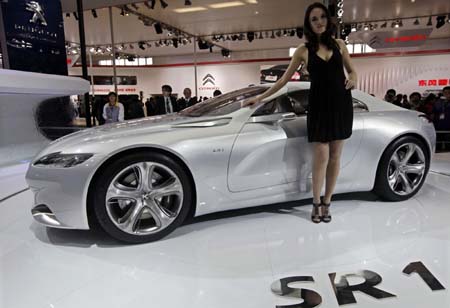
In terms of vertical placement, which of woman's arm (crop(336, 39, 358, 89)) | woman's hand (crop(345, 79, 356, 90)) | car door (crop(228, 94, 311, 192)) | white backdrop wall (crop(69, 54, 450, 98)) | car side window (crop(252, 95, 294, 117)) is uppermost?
white backdrop wall (crop(69, 54, 450, 98))

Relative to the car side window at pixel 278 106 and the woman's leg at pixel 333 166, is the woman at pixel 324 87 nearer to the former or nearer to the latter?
the woman's leg at pixel 333 166

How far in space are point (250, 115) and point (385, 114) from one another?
1.21m

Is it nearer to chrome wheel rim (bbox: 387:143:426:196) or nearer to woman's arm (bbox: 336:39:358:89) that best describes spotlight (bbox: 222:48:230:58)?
chrome wheel rim (bbox: 387:143:426:196)

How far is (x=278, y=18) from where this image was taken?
10.8m

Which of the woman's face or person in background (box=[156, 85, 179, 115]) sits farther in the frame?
person in background (box=[156, 85, 179, 115])

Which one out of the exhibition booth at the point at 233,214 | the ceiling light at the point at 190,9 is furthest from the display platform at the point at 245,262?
the ceiling light at the point at 190,9

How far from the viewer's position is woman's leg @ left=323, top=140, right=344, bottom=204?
2.41 metres

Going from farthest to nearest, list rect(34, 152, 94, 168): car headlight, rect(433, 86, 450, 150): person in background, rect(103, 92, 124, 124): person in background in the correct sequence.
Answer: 1. rect(103, 92, 124, 124): person in background
2. rect(433, 86, 450, 150): person in background
3. rect(34, 152, 94, 168): car headlight

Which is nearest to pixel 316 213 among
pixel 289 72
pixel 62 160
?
pixel 289 72

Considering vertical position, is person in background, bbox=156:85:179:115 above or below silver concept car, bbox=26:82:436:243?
above

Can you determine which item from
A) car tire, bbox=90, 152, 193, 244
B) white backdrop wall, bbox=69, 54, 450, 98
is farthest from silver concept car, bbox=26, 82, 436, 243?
white backdrop wall, bbox=69, 54, 450, 98

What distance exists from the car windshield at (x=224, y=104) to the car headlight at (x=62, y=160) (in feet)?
3.06

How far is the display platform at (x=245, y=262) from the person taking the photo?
1610 millimetres

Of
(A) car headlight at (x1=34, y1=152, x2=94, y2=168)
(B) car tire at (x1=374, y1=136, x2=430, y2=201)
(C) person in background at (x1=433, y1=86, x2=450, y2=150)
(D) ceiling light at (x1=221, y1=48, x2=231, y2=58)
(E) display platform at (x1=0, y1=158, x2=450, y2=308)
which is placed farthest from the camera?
(D) ceiling light at (x1=221, y1=48, x2=231, y2=58)
